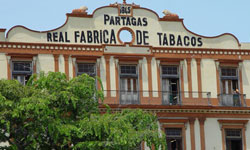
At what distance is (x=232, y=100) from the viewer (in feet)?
158

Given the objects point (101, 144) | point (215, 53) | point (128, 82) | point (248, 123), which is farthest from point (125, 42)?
point (101, 144)

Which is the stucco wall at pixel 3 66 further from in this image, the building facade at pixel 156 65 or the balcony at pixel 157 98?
the balcony at pixel 157 98

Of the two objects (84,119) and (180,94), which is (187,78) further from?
(84,119)

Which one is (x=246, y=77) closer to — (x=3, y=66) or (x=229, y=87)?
(x=229, y=87)

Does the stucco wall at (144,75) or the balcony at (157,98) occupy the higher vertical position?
the stucco wall at (144,75)

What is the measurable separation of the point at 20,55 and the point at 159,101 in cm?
895

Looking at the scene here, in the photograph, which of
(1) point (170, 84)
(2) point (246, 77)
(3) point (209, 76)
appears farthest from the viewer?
(2) point (246, 77)

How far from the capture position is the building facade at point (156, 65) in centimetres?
4606

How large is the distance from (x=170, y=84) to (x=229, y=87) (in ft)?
12.8

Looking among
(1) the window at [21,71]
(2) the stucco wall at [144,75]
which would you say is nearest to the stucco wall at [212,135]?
(2) the stucco wall at [144,75]

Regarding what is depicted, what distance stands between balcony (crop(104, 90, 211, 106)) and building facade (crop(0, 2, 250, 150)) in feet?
0.20

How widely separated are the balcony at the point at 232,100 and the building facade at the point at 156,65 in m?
0.06

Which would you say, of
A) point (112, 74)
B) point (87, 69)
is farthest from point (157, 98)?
point (87, 69)

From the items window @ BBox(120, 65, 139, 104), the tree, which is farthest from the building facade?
the tree
